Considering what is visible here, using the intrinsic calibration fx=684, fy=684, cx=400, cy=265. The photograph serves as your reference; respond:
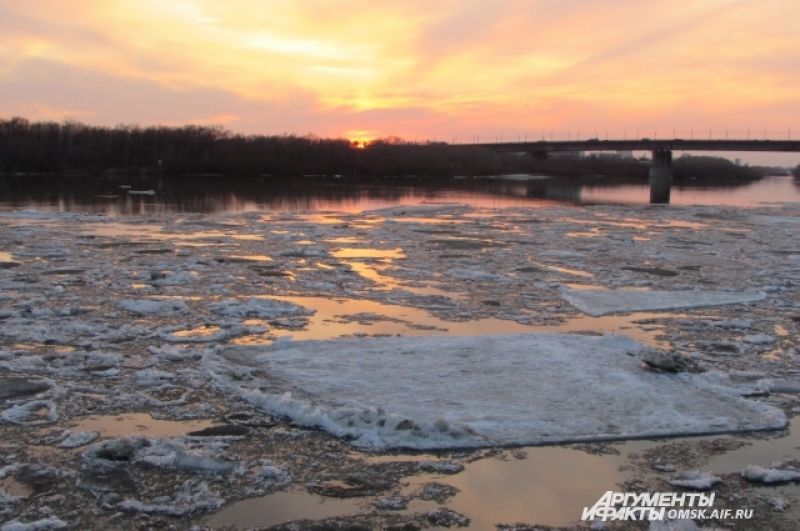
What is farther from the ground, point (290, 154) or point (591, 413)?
point (290, 154)

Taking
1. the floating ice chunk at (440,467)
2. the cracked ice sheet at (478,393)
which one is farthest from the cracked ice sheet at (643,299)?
the floating ice chunk at (440,467)

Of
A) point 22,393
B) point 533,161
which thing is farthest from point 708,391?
point 533,161

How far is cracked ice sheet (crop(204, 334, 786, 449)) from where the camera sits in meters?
5.30

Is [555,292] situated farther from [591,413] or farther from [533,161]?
→ [533,161]

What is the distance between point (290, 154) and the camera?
376 ft

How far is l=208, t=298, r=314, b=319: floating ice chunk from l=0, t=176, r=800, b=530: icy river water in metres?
0.05

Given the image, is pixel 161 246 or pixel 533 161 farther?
pixel 533 161

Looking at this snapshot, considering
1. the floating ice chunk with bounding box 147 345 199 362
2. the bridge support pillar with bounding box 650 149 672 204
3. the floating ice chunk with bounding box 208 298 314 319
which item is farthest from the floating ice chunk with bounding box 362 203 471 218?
the bridge support pillar with bounding box 650 149 672 204

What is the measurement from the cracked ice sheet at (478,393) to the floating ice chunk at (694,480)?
0.68 meters

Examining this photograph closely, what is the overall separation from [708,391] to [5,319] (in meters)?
7.92

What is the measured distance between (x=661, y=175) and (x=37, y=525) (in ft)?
229

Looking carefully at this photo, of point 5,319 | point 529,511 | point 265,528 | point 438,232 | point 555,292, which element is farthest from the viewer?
point 438,232

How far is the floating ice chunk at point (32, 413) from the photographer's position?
527 cm

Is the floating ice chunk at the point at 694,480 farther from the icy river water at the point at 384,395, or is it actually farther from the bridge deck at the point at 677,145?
the bridge deck at the point at 677,145
